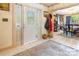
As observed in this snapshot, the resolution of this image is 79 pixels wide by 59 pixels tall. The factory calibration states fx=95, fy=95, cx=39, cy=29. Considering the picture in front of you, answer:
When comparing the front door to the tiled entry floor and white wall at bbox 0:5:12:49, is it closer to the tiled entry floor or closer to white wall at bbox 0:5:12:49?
white wall at bbox 0:5:12:49

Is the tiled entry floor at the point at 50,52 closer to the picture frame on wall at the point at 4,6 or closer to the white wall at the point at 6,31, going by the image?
the white wall at the point at 6,31

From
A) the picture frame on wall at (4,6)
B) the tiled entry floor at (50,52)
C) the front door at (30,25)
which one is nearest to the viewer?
the tiled entry floor at (50,52)

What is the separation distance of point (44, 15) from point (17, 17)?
1767 mm

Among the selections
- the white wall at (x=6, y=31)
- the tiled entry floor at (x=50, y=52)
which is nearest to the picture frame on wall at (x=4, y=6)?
the white wall at (x=6, y=31)

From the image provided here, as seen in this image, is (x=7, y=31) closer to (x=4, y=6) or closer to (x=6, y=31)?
(x=6, y=31)

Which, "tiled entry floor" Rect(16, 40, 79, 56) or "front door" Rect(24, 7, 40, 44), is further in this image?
"front door" Rect(24, 7, 40, 44)

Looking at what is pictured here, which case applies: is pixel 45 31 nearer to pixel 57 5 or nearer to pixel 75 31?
pixel 57 5

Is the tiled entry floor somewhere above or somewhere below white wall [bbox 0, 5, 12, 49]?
below

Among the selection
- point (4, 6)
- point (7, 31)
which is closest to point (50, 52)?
point (7, 31)

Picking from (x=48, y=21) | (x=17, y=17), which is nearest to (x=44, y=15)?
(x=48, y=21)

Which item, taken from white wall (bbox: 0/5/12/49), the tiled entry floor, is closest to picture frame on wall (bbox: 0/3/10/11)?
white wall (bbox: 0/5/12/49)

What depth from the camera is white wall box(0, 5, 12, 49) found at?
2879 mm

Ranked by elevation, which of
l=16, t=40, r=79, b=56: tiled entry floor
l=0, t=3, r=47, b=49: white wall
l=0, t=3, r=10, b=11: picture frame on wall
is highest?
l=0, t=3, r=10, b=11: picture frame on wall

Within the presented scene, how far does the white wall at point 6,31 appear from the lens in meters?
2.88
